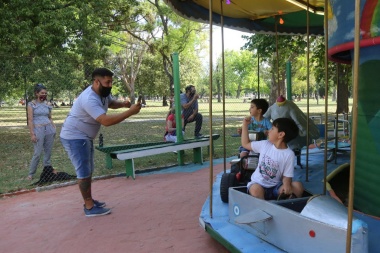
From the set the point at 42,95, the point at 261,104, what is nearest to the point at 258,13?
the point at 261,104

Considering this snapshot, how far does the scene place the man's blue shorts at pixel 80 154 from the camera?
457 cm

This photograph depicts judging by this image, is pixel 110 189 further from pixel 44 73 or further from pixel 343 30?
pixel 44 73

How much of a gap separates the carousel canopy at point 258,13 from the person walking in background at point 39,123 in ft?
9.33

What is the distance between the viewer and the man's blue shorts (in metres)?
4.57

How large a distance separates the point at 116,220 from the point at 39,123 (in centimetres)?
298

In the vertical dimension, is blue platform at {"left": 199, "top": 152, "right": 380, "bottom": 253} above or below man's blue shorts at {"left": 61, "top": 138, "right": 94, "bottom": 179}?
below

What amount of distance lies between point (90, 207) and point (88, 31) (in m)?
10.5

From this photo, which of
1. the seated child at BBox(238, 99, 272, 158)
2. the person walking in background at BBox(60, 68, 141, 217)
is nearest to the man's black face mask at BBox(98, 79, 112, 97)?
the person walking in background at BBox(60, 68, 141, 217)

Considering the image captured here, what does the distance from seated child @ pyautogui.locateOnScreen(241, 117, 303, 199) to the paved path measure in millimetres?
706

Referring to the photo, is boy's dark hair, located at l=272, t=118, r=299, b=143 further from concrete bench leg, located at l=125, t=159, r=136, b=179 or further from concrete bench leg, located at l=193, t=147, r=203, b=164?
concrete bench leg, located at l=193, t=147, r=203, b=164

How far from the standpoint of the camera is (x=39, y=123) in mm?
6758

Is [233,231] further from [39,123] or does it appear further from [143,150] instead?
[39,123]

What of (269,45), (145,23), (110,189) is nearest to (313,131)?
(110,189)

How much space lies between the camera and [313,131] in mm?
6219
